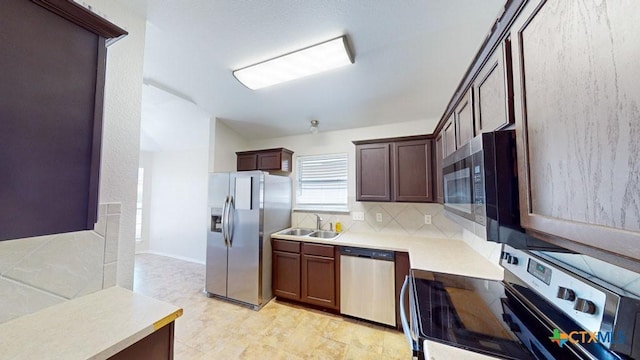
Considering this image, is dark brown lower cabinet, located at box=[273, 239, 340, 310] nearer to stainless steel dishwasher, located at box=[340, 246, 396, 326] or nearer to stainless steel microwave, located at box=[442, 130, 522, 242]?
stainless steel dishwasher, located at box=[340, 246, 396, 326]

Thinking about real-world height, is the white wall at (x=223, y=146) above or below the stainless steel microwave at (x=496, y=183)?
above

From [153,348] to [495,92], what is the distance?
1.91 meters

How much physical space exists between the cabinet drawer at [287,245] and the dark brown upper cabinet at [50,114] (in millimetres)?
2064

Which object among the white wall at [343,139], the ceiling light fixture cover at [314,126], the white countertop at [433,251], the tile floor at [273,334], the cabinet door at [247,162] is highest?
the ceiling light fixture cover at [314,126]

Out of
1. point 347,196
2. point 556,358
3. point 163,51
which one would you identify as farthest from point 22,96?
point 347,196

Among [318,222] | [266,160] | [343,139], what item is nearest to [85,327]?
[318,222]

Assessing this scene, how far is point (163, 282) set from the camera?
3342 mm

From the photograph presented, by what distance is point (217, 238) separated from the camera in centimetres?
287

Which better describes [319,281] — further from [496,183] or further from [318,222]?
[496,183]

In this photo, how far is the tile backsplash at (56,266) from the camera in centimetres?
92

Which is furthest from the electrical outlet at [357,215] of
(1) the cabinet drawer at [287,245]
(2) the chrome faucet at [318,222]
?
(1) the cabinet drawer at [287,245]

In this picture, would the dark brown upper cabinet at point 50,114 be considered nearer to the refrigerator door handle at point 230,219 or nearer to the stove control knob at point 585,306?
the stove control knob at point 585,306

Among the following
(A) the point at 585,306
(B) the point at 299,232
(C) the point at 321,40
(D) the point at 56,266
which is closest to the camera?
(A) the point at 585,306

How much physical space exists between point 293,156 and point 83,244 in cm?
263
